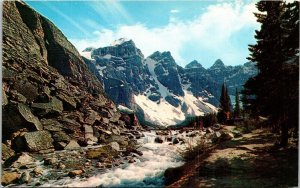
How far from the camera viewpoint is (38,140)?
16078 mm

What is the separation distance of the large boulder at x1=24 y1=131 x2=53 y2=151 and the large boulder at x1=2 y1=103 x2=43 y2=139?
77 centimetres

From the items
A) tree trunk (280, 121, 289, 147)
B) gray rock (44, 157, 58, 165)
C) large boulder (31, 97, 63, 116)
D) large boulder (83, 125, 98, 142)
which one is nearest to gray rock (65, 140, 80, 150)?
large boulder (83, 125, 98, 142)

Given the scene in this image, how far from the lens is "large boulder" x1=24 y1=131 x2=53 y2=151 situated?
1530 cm

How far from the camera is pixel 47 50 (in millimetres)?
39719

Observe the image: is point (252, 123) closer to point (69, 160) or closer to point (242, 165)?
point (242, 165)

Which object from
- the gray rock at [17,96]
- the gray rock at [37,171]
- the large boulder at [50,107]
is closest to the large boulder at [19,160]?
the gray rock at [37,171]

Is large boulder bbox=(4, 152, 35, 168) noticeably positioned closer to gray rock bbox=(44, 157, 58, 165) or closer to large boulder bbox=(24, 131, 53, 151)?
gray rock bbox=(44, 157, 58, 165)

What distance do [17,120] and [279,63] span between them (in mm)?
12946

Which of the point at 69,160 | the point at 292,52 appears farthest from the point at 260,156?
the point at 69,160

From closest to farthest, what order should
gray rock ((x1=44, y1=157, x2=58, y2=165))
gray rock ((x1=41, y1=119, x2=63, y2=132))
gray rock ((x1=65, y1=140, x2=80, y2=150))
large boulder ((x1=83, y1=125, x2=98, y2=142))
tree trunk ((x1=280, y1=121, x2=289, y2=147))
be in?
gray rock ((x1=44, y1=157, x2=58, y2=165)) < tree trunk ((x1=280, y1=121, x2=289, y2=147)) < gray rock ((x1=65, y1=140, x2=80, y2=150)) < gray rock ((x1=41, y1=119, x2=63, y2=132)) < large boulder ((x1=83, y1=125, x2=98, y2=142))

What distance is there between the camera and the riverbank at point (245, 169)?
10469 mm

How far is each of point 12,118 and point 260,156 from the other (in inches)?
474

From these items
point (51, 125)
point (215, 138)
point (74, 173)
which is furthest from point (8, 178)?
point (215, 138)

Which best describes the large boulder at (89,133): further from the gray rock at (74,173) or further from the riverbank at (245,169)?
the riverbank at (245,169)
